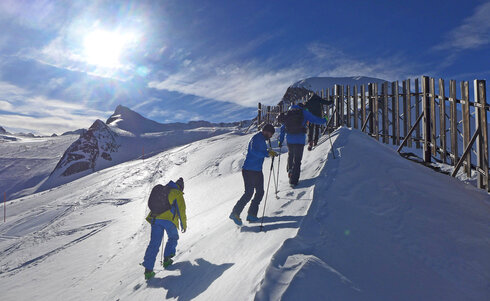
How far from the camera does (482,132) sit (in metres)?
6.25

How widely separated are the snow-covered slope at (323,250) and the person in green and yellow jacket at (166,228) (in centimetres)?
23

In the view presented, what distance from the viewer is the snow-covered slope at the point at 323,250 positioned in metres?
2.82

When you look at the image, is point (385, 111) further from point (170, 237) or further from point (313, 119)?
point (170, 237)

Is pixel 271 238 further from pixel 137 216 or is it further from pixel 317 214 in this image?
pixel 137 216

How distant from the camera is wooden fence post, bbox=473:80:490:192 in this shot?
6.23 meters

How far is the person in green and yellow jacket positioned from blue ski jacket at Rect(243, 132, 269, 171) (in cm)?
138

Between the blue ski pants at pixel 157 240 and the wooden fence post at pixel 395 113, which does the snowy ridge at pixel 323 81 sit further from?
the blue ski pants at pixel 157 240

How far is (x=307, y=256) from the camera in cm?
303

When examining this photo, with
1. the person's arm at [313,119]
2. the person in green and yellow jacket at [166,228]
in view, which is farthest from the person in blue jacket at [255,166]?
the person's arm at [313,119]

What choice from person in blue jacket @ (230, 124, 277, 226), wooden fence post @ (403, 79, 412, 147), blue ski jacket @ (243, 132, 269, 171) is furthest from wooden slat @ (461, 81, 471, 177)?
blue ski jacket @ (243, 132, 269, 171)

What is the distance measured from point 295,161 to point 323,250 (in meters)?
2.81

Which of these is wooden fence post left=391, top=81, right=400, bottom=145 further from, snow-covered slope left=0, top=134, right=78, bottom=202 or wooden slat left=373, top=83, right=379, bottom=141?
snow-covered slope left=0, top=134, right=78, bottom=202

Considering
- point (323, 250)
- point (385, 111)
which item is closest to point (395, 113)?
point (385, 111)

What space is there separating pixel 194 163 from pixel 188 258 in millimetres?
11526
